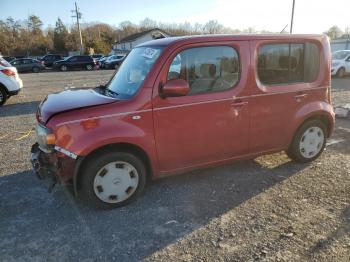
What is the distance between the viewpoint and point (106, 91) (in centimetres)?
440

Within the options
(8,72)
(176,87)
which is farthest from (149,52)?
(8,72)

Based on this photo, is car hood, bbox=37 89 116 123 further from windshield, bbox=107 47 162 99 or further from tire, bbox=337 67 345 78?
tire, bbox=337 67 345 78

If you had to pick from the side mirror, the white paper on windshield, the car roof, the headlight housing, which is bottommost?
the headlight housing

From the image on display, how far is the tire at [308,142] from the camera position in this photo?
493 centimetres

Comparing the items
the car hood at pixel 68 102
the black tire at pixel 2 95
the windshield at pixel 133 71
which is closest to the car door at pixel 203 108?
the windshield at pixel 133 71

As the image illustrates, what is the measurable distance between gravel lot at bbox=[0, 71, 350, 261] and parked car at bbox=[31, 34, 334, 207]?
0.35 meters

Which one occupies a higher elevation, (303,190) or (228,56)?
(228,56)

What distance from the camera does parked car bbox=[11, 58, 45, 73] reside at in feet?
106

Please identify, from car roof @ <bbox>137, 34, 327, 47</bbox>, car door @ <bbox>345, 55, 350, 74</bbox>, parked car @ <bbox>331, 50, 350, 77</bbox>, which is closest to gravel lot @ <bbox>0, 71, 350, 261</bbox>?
car roof @ <bbox>137, 34, 327, 47</bbox>

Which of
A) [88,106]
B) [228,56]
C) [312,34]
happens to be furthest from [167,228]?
[312,34]

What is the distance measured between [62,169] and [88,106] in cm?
75

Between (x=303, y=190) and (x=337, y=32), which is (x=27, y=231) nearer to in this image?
(x=303, y=190)

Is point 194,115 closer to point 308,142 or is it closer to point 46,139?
point 46,139

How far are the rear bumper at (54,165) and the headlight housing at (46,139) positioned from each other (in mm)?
64
